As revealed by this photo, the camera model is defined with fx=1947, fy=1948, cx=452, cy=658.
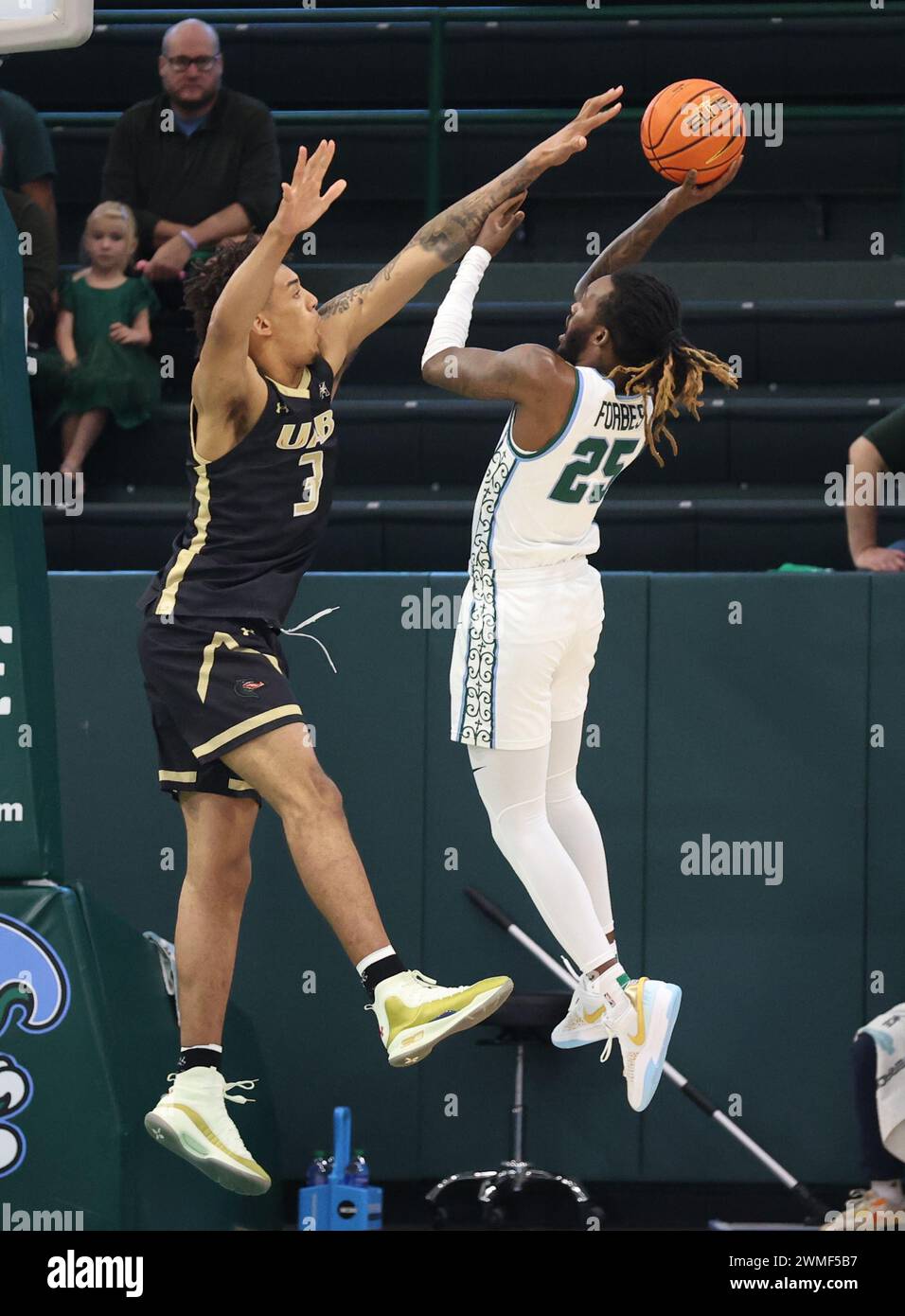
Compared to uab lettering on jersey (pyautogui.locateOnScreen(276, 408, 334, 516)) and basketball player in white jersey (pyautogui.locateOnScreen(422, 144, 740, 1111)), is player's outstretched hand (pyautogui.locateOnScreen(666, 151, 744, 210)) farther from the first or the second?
uab lettering on jersey (pyautogui.locateOnScreen(276, 408, 334, 516))

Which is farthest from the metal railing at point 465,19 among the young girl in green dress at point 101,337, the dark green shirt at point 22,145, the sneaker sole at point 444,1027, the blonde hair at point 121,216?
the sneaker sole at point 444,1027

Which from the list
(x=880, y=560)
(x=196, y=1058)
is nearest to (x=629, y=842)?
(x=880, y=560)

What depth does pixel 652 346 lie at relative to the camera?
5.03 m

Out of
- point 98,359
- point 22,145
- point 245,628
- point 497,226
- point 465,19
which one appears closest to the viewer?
point 245,628

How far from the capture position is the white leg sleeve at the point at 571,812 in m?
5.23

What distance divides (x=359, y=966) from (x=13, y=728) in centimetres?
138

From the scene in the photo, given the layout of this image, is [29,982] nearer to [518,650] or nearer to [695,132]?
[518,650]

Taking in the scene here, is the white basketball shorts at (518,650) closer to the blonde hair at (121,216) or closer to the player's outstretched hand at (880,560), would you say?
the player's outstretched hand at (880,560)

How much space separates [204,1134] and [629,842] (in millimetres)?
2659

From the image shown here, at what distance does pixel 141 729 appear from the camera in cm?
716

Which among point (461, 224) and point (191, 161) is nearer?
point (461, 224)

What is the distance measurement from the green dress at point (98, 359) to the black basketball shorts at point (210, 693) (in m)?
3.45
